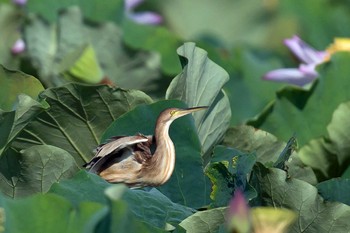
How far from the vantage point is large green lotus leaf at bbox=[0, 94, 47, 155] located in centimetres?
170

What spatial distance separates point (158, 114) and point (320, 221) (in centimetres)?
37

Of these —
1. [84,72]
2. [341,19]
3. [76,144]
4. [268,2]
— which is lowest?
[268,2]

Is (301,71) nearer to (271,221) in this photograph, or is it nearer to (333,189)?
(333,189)

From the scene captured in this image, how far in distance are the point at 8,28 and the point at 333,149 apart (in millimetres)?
1112

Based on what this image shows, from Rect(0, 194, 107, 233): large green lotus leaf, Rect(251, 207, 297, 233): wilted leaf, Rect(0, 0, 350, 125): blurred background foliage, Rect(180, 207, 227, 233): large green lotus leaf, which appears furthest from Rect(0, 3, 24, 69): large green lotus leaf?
Rect(251, 207, 297, 233): wilted leaf

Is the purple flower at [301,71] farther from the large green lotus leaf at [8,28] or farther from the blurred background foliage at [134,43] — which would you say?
the large green lotus leaf at [8,28]

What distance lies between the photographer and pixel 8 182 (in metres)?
1.76

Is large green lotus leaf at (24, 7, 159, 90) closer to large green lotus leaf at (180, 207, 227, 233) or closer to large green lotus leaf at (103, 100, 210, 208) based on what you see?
large green lotus leaf at (103, 100, 210, 208)

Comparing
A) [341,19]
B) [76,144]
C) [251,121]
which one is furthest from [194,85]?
[341,19]

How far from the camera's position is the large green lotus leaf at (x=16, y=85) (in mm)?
1989

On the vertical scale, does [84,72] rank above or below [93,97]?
below

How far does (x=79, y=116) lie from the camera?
2004mm

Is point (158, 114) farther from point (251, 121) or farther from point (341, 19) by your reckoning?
point (341, 19)

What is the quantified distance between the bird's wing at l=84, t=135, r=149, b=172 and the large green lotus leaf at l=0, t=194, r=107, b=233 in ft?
1.08
